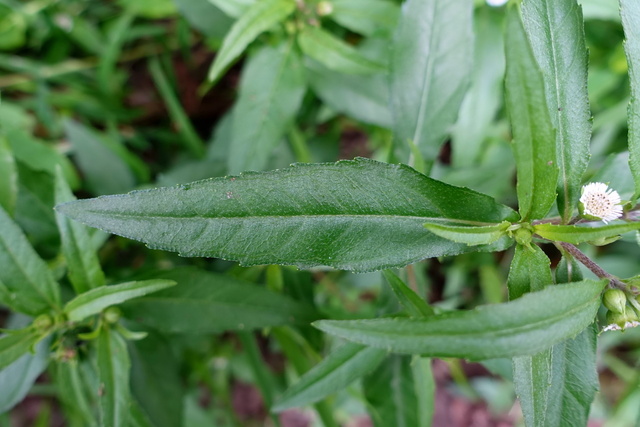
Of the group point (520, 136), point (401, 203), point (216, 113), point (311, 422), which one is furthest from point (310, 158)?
point (311, 422)

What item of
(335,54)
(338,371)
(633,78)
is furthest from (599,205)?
(335,54)

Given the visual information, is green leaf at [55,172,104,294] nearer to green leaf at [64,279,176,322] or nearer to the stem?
green leaf at [64,279,176,322]

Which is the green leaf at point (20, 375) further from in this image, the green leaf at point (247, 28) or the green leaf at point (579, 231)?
the green leaf at point (579, 231)

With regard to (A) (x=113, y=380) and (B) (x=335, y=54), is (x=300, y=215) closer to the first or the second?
(A) (x=113, y=380)

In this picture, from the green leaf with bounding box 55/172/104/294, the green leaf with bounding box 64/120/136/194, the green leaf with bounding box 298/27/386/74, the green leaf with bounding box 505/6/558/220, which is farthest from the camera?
the green leaf with bounding box 64/120/136/194

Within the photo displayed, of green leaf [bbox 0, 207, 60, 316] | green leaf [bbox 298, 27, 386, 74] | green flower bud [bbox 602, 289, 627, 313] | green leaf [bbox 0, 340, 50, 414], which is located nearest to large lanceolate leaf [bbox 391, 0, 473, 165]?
green leaf [bbox 298, 27, 386, 74]

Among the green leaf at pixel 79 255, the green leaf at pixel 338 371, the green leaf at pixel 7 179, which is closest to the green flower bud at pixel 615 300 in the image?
the green leaf at pixel 338 371

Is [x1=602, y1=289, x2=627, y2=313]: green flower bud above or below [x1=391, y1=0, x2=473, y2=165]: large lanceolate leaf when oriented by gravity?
below
